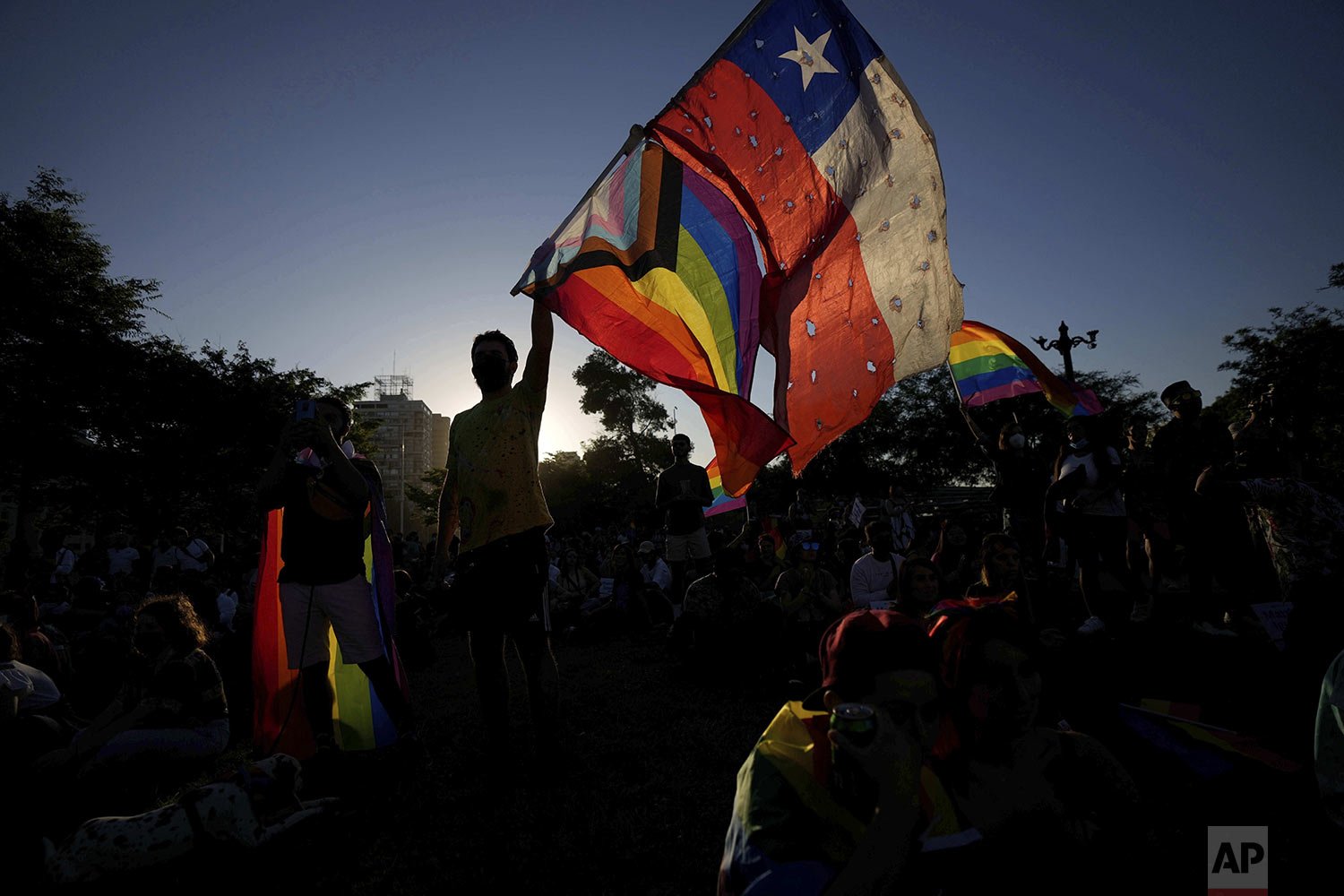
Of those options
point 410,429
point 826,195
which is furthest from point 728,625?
point 410,429

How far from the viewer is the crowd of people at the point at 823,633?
1405 millimetres

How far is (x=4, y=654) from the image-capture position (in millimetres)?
3342

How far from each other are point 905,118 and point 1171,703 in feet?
9.24

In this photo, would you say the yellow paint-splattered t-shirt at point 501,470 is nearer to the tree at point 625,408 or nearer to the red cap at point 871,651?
the red cap at point 871,651

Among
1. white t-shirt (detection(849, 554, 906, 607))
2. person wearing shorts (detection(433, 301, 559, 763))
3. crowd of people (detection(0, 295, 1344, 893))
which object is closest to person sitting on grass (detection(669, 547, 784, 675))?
crowd of people (detection(0, 295, 1344, 893))

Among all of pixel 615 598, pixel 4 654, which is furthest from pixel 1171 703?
pixel 615 598

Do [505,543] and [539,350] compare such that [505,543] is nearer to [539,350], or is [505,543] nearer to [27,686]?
[539,350]

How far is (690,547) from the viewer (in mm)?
6574

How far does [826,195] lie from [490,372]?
5.84 feet

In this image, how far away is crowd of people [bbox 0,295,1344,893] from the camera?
1405 mm

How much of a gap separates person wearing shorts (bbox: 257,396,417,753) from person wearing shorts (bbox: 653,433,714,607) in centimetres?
327

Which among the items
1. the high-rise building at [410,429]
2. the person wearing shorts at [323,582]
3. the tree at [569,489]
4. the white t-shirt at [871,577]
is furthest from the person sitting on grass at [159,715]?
the high-rise building at [410,429]

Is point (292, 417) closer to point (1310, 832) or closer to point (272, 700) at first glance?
point (272, 700)

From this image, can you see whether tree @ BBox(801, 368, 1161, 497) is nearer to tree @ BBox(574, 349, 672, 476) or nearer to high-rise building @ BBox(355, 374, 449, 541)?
tree @ BBox(574, 349, 672, 476)
